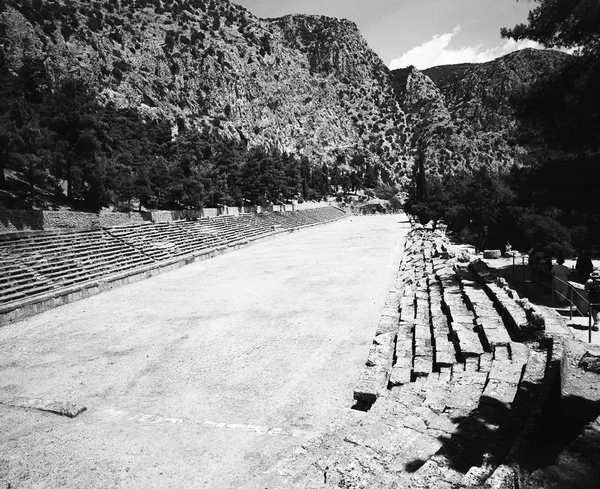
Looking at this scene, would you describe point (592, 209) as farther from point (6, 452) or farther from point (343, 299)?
point (6, 452)

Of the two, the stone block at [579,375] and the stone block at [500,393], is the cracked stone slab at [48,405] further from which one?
the stone block at [579,375]

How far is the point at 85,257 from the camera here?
20031mm

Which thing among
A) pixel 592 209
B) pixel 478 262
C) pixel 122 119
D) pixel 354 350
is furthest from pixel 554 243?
pixel 122 119

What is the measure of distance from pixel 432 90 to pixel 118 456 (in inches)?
7780

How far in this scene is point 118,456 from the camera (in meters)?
5.58

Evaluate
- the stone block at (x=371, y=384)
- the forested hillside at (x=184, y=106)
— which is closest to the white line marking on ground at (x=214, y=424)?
the stone block at (x=371, y=384)

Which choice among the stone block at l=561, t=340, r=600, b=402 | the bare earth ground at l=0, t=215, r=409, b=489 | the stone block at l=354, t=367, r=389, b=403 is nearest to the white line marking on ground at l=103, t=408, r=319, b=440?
the bare earth ground at l=0, t=215, r=409, b=489

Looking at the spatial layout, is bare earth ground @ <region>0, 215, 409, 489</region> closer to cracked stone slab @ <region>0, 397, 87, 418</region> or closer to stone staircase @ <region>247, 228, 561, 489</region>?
cracked stone slab @ <region>0, 397, 87, 418</region>

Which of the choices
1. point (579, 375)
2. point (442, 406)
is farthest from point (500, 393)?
point (579, 375)

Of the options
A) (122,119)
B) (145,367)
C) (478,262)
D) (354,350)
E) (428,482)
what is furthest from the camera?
(122,119)

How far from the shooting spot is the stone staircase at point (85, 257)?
50.1 feet

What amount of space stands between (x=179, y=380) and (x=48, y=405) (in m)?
2.46

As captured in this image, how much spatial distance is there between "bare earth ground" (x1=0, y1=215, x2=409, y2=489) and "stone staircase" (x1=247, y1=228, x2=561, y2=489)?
936 mm

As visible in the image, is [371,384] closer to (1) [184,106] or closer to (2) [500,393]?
(2) [500,393]
